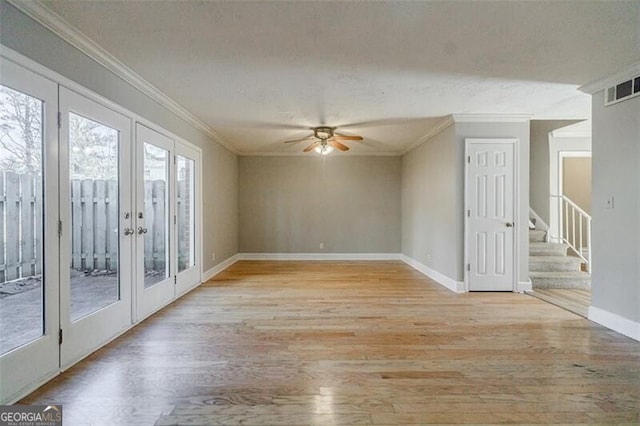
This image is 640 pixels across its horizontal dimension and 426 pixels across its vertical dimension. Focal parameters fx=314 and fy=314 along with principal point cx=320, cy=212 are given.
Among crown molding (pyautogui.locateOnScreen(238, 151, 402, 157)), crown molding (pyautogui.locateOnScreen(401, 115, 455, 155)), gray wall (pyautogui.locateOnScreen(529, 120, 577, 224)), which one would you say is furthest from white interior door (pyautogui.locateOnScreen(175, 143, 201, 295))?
gray wall (pyautogui.locateOnScreen(529, 120, 577, 224))

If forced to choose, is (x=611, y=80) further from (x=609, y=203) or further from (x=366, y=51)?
(x=366, y=51)

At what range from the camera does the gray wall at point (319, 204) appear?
7.29 meters

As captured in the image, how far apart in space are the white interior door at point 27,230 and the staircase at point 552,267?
5732 mm

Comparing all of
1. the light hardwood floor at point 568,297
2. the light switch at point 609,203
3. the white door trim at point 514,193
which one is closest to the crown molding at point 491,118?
the white door trim at point 514,193

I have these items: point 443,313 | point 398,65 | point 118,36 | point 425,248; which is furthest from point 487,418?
point 425,248

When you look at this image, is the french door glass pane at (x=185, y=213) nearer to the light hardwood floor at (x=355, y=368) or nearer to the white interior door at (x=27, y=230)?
the light hardwood floor at (x=355, y=368)

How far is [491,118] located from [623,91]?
152 centimetres

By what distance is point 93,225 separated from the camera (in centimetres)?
266

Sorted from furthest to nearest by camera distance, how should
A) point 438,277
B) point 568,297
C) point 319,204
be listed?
point 319,204 → point 438,277 → point 568,297

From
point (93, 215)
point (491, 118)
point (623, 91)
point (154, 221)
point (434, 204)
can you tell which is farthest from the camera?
point (434, 204)

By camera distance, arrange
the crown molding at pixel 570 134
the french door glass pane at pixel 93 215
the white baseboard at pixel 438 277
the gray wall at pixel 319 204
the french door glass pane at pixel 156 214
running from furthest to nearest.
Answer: the gray wall at pixel 319 204, the crown molding at pixel 570 134, the white baseboard at pixel 438 277, the french door glass pane at pixel 156 214, the french door glass pane at pixel 93 215

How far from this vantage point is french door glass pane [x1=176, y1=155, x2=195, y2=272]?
4.31 metres

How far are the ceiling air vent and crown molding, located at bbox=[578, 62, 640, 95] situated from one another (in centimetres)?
4

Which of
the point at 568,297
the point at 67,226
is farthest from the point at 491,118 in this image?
the point at 67,226
